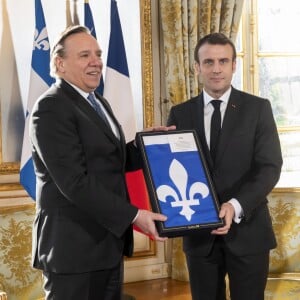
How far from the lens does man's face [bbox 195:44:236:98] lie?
6.95 ft

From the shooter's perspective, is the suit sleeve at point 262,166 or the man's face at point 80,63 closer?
the man's face at point 80,63

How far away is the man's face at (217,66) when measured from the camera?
83.4 inches

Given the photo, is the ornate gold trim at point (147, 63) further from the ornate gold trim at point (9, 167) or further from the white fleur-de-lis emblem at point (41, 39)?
the ornate gold trim at point (9, 167)

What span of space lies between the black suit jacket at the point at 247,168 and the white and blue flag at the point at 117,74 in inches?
57.6

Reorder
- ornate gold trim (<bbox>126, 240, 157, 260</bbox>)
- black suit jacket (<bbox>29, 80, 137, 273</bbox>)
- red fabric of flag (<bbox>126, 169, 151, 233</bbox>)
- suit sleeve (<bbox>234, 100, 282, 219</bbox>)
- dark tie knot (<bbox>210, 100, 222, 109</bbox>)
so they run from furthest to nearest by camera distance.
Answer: ornate gold trim (<bbox>126, 240, 157, 260</bbox>) → red fabric of flag (<bbox>126, 169, 151, 233</bbox>) → dark tie knot (<bbox>210, 100, 222, 109</bbox>) → suit sleeve (<bbox>234, 100, 282, 219</bbox>) → black suit jacket (<bbox>29, 80, 137, 273</bbox>)

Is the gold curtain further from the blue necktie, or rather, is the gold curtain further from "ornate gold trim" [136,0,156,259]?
the blue necktie

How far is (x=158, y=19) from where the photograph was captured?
12.6 ft

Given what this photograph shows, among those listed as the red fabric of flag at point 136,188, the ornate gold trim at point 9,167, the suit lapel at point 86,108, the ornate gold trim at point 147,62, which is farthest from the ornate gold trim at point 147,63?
the suit lapel at point 86,108

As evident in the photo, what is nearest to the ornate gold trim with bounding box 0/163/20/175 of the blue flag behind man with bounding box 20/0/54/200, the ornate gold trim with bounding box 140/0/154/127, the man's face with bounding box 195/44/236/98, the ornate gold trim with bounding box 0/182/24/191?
the ornate gold trim with bounding box 0/182/24/191

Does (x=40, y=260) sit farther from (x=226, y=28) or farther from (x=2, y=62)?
(x=226, y=28)

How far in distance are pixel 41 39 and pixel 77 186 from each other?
5.58ft

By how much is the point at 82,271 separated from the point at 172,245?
2.00 m

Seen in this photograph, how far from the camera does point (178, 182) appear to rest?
6.58ft

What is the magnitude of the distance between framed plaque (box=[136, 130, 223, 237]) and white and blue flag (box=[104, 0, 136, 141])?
1455 millimetres
